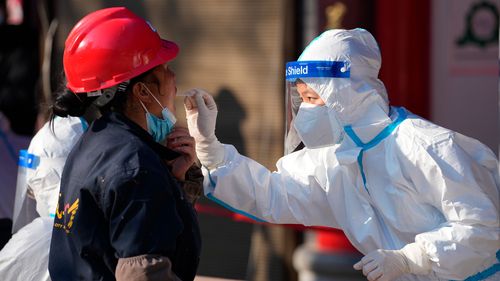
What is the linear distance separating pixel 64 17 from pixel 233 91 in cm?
144

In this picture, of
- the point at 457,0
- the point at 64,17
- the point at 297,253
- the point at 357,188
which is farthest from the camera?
the point at 64,17

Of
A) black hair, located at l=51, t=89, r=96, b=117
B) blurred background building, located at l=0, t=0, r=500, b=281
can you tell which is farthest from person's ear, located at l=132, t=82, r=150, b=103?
blurred background building, located at l=0, t=0, r=500, b=281

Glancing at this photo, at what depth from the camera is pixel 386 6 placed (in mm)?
5527

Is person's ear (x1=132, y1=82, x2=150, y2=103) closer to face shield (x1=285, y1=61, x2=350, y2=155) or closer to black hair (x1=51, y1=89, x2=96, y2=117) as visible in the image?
black hair (x1=51, y1=89, x2=96, y2=117)

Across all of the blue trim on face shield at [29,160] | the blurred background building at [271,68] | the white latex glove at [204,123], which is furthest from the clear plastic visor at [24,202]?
the blurred background building at [271,68]

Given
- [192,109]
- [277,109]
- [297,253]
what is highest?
[192,109]

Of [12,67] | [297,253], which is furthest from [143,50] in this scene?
[12,67]

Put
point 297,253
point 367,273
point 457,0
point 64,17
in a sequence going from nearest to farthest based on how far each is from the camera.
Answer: point 367,273, point 457,0, point 297,253, point 64,17

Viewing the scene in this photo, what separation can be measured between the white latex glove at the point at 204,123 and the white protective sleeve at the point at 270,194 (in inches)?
1.8

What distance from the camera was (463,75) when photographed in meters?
5.51

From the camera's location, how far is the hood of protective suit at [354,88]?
10.4 ft

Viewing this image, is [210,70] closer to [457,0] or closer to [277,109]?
[277,109]

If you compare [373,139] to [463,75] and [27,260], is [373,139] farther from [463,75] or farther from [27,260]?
[463,75]

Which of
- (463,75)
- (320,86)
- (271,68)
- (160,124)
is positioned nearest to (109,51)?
(160,124)
